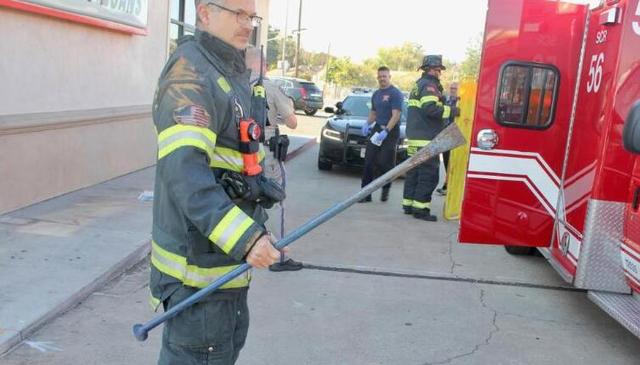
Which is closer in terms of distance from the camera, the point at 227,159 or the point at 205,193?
the point at 205,193

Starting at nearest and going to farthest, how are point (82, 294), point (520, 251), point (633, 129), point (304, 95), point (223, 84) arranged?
→ point (223, 84)
point (633, 129)
point (82, 294)
point (520, 251)
point (304, 95)

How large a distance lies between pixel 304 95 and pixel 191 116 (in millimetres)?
26587

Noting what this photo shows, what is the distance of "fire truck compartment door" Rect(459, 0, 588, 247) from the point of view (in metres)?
4.61

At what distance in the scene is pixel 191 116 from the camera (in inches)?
75.9

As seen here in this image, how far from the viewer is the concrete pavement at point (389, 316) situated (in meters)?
3.76

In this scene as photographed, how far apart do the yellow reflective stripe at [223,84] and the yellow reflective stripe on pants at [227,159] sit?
20cm

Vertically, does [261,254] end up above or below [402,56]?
below

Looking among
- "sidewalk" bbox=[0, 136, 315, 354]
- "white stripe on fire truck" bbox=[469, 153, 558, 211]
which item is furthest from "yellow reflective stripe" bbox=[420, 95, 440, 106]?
"sidewalk" bbox=[0, 136, 315, 354]

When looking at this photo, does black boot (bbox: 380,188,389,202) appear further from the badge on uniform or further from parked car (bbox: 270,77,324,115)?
parked car (bbox: 270,77,324,115)

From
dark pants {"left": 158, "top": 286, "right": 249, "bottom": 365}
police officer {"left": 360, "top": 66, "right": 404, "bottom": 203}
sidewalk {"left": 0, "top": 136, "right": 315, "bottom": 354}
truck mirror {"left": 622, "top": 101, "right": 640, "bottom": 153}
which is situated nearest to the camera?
dark pants {"left": 158, "top": 286, "right": 249, "bottom": 365}

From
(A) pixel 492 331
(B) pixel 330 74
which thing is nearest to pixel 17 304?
(A) pixel 492 331

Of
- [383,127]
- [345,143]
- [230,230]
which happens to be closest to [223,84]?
[230,230]

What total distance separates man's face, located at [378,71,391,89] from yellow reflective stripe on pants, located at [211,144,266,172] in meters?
6.32

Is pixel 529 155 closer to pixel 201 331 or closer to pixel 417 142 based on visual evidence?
pixel 417 142
